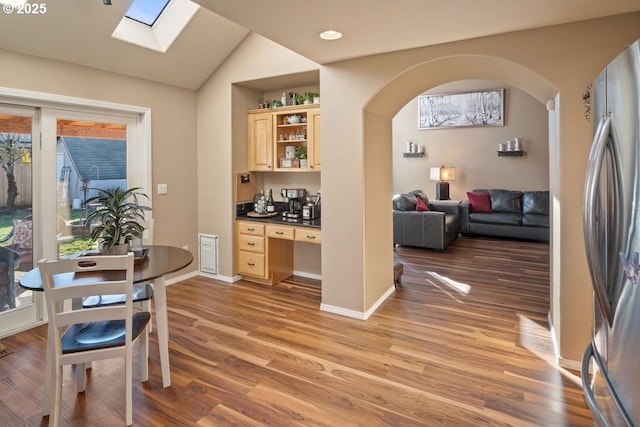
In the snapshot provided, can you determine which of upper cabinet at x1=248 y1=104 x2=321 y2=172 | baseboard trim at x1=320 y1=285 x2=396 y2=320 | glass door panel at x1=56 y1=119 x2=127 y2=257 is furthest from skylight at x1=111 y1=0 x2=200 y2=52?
baseboard trim at x1=320 y1=285 x2=396 y2=320

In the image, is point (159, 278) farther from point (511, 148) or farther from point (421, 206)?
point (511, 148)

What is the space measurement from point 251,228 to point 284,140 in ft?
3.81

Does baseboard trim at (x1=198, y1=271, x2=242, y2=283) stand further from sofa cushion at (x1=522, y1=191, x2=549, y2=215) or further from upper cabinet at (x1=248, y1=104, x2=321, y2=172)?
sofa cushion at (x1=522, y1=191, x2=549, y2=215)

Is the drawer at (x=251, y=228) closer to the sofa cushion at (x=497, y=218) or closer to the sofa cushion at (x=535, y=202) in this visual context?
the sofa cushion at (x=497, y=218)

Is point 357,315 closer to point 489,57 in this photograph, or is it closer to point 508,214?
point 489,57

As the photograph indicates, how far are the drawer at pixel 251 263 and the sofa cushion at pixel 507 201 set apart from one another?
5226 millimetres

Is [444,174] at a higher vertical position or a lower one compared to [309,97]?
lower

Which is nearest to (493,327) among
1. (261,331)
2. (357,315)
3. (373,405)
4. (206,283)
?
(357,315)

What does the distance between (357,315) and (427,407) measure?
1349 mm

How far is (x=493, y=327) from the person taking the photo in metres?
3.28

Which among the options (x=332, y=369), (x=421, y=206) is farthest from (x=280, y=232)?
(x=421, y=206)

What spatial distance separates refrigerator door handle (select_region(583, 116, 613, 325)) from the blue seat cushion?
2239 millimetres

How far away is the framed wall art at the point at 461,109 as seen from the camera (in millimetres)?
7754

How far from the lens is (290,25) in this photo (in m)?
2.47
